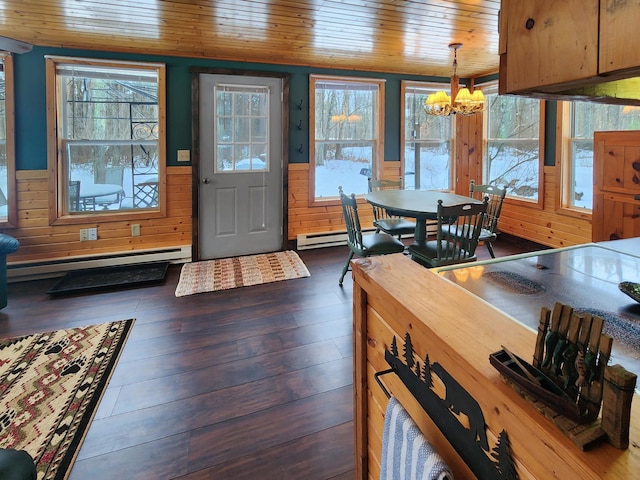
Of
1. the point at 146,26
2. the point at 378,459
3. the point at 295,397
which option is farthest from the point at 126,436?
the point at 146,26

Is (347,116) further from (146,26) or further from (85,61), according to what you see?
(85,61)

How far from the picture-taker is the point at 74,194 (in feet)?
13.5

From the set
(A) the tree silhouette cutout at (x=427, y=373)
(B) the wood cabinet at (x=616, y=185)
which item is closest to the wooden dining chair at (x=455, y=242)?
(B) the wood cabinet at (x=616, y=185)

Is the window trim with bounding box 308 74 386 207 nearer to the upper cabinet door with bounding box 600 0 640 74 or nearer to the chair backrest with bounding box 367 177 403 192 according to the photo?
the chair backrest with bounding box 367 177 403 192

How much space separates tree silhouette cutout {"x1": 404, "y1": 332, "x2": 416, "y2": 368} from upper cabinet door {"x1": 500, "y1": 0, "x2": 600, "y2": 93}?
57 cm

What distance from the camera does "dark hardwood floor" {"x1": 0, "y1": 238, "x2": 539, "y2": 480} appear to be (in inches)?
64.9

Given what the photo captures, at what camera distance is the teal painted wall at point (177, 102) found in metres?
3.79

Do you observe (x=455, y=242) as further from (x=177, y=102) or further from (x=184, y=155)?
(x=177, y=102)

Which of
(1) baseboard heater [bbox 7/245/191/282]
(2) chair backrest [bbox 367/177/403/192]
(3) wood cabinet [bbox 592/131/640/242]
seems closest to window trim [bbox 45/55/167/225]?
(1) baseboard heater [bbox 7/245/191/282]

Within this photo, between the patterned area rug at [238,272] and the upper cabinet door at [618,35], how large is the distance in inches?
137

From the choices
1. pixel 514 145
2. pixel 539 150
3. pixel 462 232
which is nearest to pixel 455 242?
pixel 462 232

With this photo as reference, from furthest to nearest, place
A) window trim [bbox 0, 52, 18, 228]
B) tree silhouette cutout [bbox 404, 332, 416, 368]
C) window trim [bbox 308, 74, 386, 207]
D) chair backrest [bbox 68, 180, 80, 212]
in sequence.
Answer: window trim [bbox 308, 74, 386, 207], chair backrest [bbox 68, 180, 80, 212], window trim [bbox 0, 52, 18, 228], tree silhouette cutout [bbox 404, 332, 416, 368]

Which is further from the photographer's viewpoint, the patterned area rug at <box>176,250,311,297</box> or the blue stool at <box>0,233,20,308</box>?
the patterned area rug at <box>176,250,311,297</box>

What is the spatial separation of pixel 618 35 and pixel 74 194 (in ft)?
15.4
